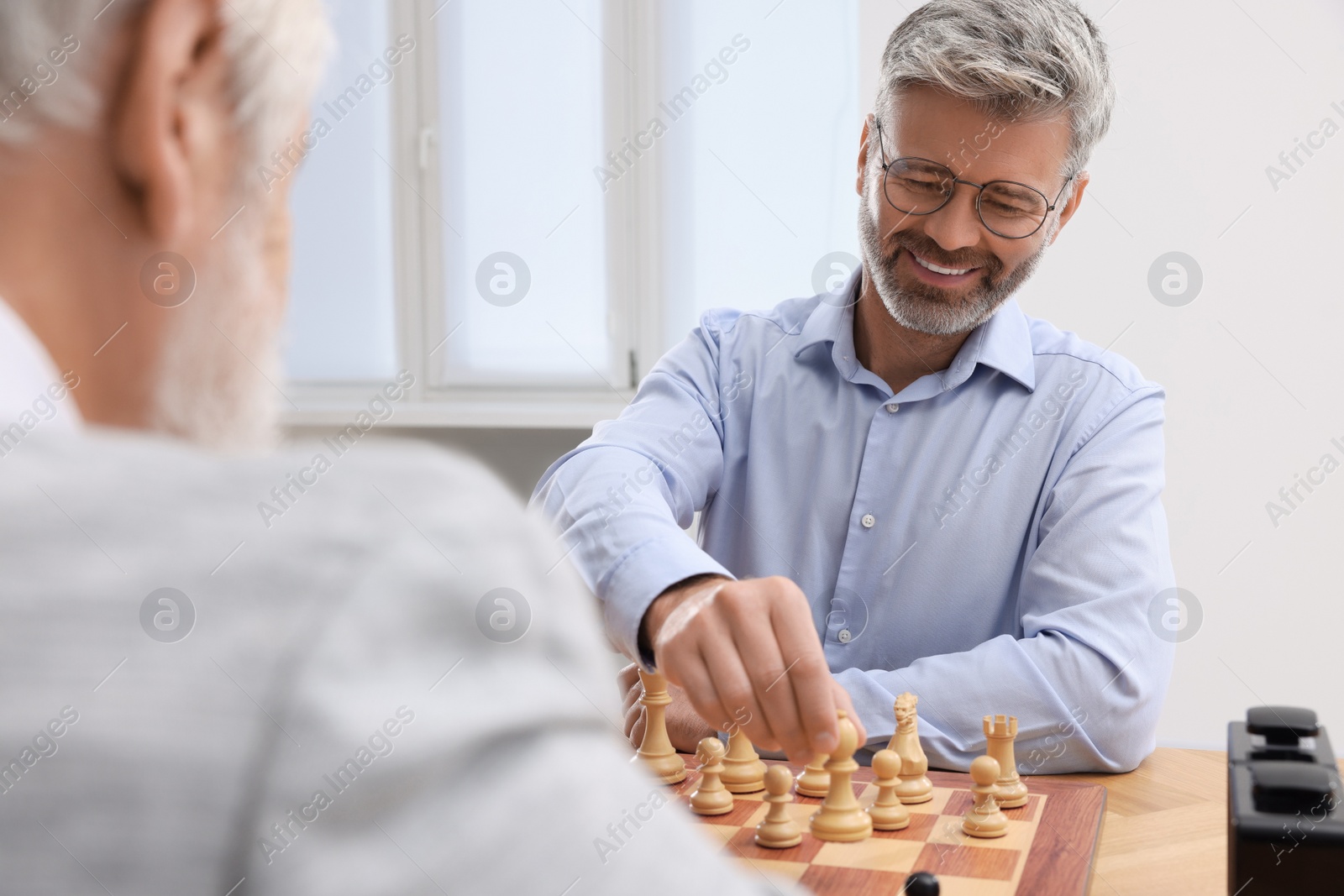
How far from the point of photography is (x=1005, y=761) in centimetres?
144

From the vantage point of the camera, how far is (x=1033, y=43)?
194 cm

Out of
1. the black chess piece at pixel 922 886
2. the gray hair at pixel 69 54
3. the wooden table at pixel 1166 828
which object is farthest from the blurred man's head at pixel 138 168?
the wooden table at pixel 1166 828

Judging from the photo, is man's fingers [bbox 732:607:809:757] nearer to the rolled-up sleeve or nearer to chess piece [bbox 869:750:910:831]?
chess piece [bbox 869:750:910:831]

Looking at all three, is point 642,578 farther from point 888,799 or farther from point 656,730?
point 888,799

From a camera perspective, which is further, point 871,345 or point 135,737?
point 871,345

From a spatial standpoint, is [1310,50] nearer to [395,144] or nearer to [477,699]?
[395,144]

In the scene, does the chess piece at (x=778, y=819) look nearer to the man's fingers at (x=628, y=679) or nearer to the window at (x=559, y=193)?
the man's fingers at (x=628, y=679)

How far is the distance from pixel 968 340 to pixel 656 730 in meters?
0.95

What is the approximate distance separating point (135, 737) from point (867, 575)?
5.64 feet

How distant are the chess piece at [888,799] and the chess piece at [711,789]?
0.56ft

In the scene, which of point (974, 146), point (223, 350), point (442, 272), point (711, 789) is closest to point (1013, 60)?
point (974, 146)

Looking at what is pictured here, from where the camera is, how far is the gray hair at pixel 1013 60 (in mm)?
1900

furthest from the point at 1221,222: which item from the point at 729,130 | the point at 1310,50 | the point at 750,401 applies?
the point at 750,401

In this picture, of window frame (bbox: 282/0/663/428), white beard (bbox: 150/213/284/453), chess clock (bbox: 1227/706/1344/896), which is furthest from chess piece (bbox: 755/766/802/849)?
window frame (bbox: 282/0/663/428)
